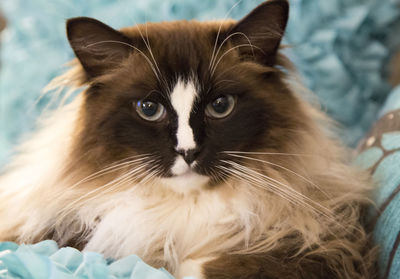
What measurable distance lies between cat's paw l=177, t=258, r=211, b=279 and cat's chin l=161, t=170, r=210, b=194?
7.0 inches

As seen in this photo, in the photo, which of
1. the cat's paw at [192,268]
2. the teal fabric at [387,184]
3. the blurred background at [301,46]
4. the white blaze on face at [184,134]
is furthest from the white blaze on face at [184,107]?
the blurred background at [301,46]

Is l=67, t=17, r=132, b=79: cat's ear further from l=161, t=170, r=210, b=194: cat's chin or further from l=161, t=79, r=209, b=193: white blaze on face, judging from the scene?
l=161, t=170, r=210, b=194: cat's chin

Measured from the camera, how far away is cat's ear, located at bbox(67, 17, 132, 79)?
111 centimetres

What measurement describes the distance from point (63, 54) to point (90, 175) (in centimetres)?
99

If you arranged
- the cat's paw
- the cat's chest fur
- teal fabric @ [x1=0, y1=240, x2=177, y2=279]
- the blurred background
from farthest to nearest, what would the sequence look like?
the blurred background < the cat's chest fur < the cat's paw < teal fabric @ [x1=0, y1=240, x2=177, y2=279]

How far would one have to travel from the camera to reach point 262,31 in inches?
45.7

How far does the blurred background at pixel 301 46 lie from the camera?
1.83m

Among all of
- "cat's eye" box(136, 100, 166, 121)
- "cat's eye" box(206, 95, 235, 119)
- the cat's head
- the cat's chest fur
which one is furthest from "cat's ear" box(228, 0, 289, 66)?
the cat's chest fur

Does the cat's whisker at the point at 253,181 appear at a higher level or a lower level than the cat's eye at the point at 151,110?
lower

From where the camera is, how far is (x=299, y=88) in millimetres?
1399

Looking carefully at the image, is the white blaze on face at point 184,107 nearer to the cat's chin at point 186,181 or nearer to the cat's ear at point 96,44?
the cat's chin at point 186,181

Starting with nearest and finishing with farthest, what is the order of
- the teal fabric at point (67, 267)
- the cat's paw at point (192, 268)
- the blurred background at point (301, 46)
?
the teal fabric at point (67, 267) → the cat's paw at point (192, 268) → the blurred background at point (301, 46)

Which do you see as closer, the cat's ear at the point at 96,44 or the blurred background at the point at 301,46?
the cat's ear at the point at 96,44

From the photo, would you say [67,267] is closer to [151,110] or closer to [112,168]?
[112,168]
